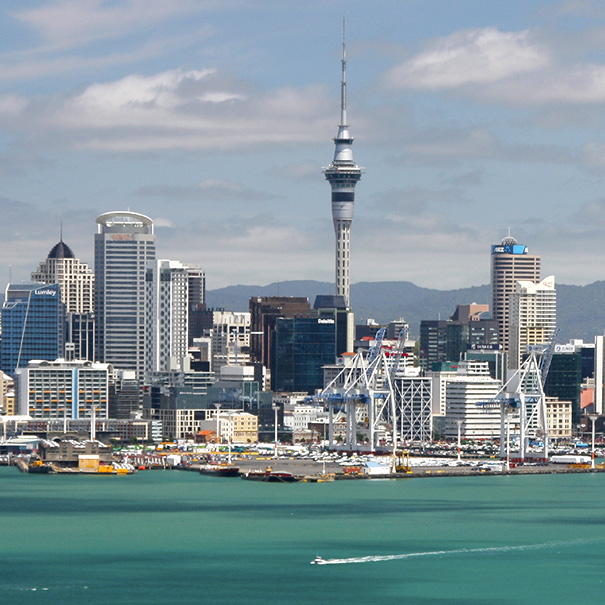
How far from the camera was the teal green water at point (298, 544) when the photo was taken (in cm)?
6962

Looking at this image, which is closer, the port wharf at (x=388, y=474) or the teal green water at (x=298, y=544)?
the teal green water at (x=298, y=544)

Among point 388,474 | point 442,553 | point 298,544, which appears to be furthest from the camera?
point 388,474

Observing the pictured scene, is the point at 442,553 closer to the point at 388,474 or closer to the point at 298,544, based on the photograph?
the point at 298,544

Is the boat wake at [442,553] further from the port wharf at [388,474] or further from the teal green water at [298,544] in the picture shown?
the port wharf at [388,474]

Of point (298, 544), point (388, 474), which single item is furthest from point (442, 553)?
point (388, 474)

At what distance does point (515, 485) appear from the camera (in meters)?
130

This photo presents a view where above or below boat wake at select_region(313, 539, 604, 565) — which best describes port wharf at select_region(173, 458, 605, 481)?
above

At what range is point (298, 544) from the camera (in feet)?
276

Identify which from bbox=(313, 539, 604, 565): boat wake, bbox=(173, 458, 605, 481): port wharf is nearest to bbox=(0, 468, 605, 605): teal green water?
bbox=(313, 539, 604, 565): boat wake

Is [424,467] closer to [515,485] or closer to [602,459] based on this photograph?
[515,485]

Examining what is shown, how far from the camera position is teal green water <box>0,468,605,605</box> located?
69.6m

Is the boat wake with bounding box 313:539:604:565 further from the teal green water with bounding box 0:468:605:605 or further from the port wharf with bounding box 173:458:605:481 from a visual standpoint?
the port wharf with bounding box 173:458:605:481

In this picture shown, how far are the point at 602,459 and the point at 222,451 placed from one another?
130 feet

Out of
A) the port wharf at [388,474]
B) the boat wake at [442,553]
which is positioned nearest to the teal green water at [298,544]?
the boat wake at [442,553]
